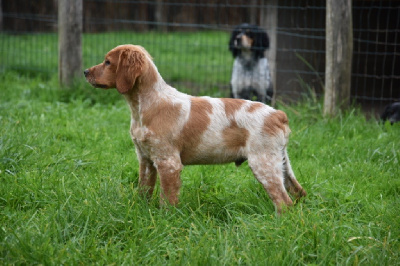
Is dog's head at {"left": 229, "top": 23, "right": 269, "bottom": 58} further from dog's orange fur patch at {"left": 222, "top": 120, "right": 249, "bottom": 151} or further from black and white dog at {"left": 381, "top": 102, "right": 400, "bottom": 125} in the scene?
dog's orange fur patch at {"left": 222, "top": 120, "right": 249, "bottom": 151}

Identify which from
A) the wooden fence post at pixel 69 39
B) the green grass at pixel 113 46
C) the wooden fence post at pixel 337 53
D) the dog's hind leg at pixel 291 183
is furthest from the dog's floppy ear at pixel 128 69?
the green grass at pixel 113 46

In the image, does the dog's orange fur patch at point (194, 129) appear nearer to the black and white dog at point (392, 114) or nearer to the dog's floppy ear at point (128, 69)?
the dog's floppy ear at point (128, 69)

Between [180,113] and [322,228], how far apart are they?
1.30 metres

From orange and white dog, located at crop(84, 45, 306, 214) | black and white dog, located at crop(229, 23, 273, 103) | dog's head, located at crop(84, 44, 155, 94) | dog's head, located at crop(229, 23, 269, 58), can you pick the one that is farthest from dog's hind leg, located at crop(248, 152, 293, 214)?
dog's head, located at crop(229, 23, 269, 58)

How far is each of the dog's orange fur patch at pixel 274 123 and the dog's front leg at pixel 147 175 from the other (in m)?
0.93

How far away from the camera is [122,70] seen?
3.79 m

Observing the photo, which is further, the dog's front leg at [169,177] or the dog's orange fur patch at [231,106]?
the dog's orange fur patch at [231,106]

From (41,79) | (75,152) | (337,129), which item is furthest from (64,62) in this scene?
(337,129)

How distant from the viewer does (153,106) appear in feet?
12.6

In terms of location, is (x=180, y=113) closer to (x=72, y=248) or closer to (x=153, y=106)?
(x=153, y=106)

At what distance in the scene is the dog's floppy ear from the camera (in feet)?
12.4

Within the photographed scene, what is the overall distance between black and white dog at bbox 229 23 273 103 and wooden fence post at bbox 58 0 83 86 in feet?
7.65

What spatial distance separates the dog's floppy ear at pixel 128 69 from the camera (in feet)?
12.4

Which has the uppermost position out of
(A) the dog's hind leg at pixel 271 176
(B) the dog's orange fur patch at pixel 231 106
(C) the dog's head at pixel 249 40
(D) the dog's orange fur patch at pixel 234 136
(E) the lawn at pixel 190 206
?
(C) the dog's head at pixel 249 40
